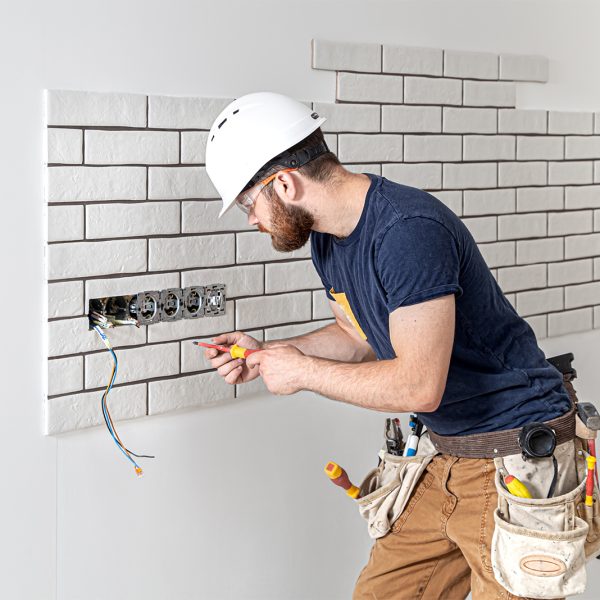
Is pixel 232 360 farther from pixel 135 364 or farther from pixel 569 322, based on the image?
pixel 569 322

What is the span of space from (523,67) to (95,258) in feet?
4.96

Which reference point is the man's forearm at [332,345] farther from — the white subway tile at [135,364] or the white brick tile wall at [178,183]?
the white brick tile wall at [178,183]

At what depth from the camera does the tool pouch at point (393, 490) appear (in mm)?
2135

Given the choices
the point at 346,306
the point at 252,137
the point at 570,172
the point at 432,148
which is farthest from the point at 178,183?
the point at 570,172

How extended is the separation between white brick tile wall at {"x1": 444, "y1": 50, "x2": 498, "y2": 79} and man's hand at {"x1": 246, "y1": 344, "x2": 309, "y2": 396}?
44.8 inches

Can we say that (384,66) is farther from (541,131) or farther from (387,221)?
(387,221)

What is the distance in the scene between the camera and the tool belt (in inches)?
76.2

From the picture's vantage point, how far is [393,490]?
2.16 m

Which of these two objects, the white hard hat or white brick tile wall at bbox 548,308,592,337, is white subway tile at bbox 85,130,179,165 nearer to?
the white hard hat

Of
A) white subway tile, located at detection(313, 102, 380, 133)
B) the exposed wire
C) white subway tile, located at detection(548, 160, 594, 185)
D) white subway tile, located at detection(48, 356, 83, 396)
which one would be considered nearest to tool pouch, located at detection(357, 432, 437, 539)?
the exposed wire

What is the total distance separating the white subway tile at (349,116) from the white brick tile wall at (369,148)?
2 centimetres

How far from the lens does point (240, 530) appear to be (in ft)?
7.68

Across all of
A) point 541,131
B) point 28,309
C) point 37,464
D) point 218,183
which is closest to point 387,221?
point 218,183

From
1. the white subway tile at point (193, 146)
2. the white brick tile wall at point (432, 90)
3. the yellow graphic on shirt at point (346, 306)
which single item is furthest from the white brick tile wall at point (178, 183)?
the white brick tile wall at point (432, 90)
